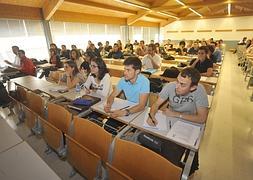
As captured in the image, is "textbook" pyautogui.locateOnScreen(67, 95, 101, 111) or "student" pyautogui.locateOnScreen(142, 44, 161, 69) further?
"student" pyautogui.locateOnScreen(142, 44, 161, 69)

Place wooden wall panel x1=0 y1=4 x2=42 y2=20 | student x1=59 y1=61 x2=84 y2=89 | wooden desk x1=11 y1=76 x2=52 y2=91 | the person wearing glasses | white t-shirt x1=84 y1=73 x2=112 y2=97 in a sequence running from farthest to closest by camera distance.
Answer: wooden wall panel x1=0 y1=4 x2=42 y2=20
the person wearing glasses
wooden desk x1=11 y1=76 x2=52 y2=91
student x1=59 y1=61 x2=84 y2=89
white t-shirt x1=84 y1=73 x2=112 y2=97

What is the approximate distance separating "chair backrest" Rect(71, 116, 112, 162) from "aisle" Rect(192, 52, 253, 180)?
3.97 ft

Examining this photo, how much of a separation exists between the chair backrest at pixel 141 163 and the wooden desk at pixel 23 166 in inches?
20.8

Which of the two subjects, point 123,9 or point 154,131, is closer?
point 154,131

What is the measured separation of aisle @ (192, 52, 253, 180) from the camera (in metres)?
2.07

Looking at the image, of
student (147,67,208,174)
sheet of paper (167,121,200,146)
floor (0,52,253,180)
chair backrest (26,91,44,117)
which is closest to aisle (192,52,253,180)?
floor (0,52,253,180)

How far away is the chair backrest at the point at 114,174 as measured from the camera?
4.19ft

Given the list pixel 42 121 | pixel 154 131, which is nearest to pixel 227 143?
pixel 154 131

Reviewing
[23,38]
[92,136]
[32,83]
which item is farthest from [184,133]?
[23,38]

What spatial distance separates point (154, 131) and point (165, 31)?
17442mm

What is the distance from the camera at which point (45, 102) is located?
2.28 m

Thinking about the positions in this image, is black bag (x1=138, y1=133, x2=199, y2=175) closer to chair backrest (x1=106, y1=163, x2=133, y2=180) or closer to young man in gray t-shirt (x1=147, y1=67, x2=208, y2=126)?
young man in gray t-shirt (x1=147, y1=67, x2=208, y2=126)

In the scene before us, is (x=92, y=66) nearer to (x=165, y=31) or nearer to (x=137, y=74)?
(x=137, y=74)

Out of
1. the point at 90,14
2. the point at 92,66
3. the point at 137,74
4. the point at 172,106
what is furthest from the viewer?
the point at 90,14
